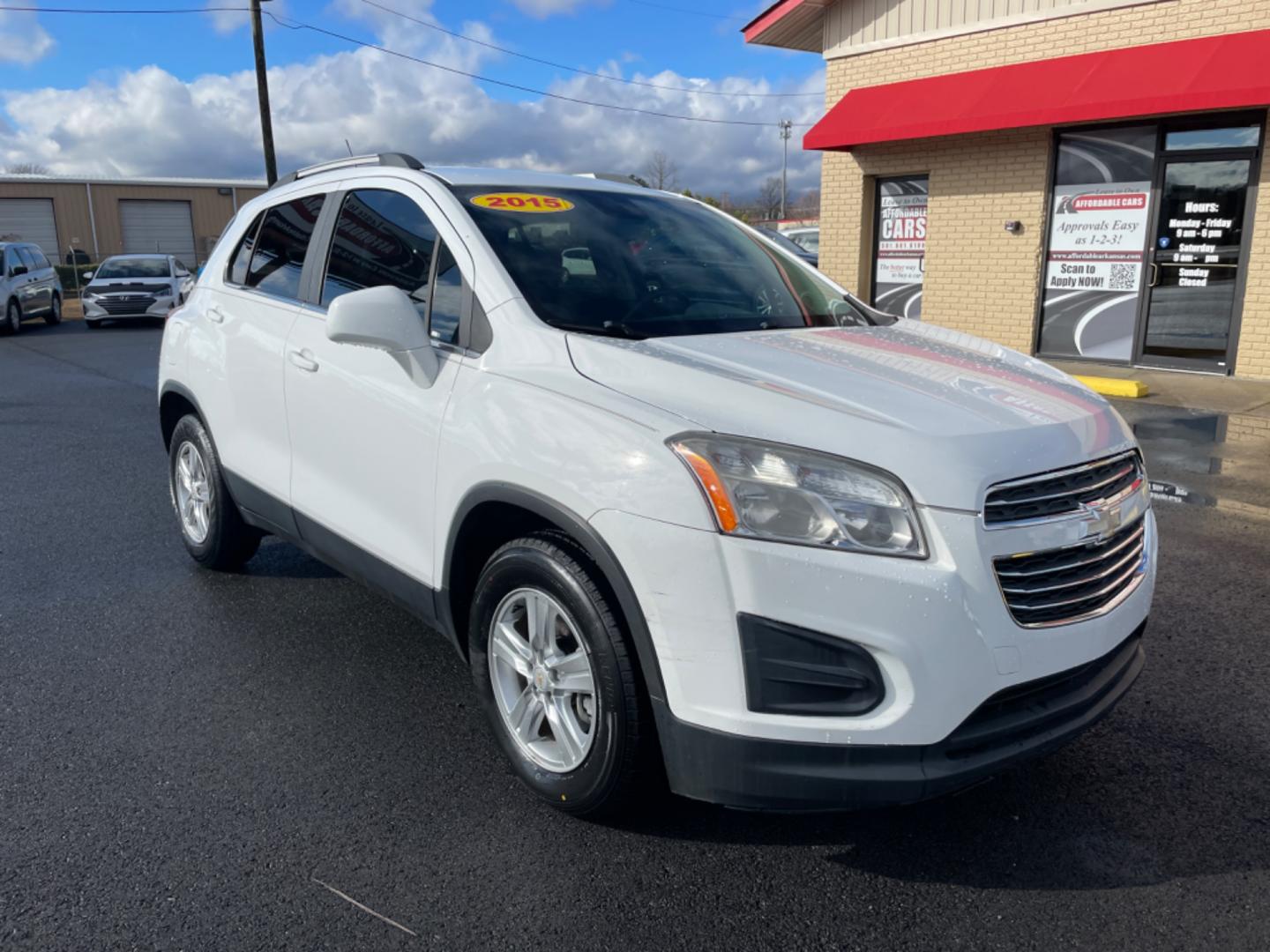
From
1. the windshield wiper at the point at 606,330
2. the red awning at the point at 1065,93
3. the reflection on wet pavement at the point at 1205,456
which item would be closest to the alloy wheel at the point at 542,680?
the windshield wiper at the point at 606,330

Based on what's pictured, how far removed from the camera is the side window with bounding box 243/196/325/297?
4.25m

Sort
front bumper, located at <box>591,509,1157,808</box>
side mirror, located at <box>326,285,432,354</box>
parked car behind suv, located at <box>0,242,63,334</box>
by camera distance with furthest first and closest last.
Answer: parked car behind suv, located at <box>0,242,63,334</box> → side mirror, located at <box>326,285,432,354</box> → front bumper, located at <box>591,509,1157,808</box>

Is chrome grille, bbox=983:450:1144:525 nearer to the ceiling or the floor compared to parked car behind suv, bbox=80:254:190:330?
nearer to the ceiling

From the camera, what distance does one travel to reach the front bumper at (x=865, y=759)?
240 cm

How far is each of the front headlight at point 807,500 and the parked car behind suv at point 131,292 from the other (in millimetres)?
20960

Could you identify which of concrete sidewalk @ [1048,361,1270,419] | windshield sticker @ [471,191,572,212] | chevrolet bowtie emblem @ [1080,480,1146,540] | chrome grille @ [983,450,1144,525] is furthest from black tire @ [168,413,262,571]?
concrete sidewalk @ [1048,361,1270,419]

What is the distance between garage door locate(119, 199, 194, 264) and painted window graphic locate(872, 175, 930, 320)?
41.4 m

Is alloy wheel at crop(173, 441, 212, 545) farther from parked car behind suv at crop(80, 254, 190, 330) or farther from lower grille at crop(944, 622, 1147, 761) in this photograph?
parked car behind suv at crop(80, 254, 190, 330)

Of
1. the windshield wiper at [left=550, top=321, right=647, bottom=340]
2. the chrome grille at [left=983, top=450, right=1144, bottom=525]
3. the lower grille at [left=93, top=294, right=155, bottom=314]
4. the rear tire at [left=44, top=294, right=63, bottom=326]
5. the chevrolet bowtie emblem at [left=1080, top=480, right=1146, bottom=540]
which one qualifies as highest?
the windshield wiper at [left=550, top=321, right=647, bottom=340]

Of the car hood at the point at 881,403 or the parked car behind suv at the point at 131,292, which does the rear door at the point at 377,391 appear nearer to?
the car hood at the point at 881,403

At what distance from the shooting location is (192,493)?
5.14 meters

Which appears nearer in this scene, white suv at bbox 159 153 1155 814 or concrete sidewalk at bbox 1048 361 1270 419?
white suv at bbox 159 153 1155 814

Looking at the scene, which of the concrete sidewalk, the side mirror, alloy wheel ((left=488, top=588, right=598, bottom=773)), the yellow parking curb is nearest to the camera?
alloy wheel ((left=488, top=588, right=598, bottom=773))

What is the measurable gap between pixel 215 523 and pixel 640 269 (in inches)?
99.4
